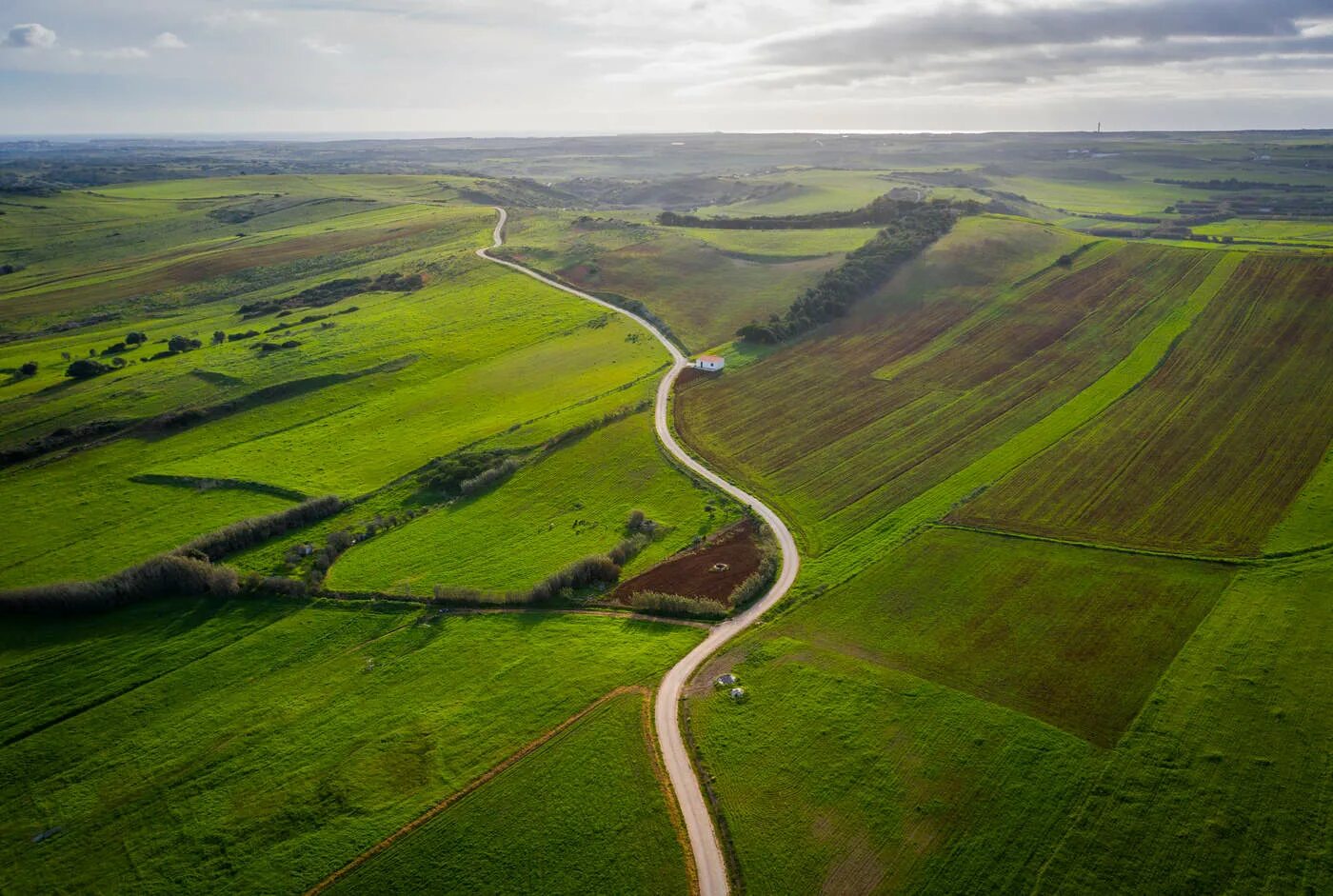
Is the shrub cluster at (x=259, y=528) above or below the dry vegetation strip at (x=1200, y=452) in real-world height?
below

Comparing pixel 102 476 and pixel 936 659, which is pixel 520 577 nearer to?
pixel 936 659

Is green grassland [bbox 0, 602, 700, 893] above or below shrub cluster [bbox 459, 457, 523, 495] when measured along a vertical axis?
below

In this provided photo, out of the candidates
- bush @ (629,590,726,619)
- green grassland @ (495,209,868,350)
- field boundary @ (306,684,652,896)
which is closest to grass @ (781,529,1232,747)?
bush @ (629,590,726,619)

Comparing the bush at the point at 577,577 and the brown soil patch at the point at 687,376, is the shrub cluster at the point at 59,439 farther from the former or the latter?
the brown soil patch at the point at 687,376

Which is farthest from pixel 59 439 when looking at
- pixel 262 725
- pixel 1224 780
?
pixel 1224 780

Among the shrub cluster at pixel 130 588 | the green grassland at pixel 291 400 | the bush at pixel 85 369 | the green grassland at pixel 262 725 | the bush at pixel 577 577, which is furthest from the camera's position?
the bush at pixel 85 369

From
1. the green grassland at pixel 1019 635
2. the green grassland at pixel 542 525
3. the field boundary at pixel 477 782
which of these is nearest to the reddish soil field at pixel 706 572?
the green grassland at pixel 542 525

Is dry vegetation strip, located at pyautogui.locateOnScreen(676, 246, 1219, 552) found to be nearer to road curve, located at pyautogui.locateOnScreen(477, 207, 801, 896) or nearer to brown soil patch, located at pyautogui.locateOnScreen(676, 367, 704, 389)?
brown soil patch, located at pyautogui.locateOnScreen(676, 367, 704, 389)
